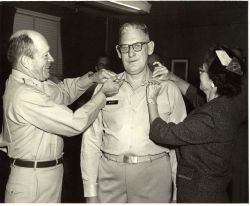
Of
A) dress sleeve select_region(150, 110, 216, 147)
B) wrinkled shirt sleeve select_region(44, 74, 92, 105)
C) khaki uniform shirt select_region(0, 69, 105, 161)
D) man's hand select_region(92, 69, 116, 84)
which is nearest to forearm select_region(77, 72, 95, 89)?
wrinkled shirt sleeve select_region(44, 74, 92, 105)

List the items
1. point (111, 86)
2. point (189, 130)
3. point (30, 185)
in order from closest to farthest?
point (189, 130)
point (30, 185)
point (111, 86)

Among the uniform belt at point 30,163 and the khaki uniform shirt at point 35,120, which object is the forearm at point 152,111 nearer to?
the khaki uniform shirt at point 35,120

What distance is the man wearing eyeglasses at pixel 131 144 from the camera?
226 cm

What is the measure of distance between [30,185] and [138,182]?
2.57ft

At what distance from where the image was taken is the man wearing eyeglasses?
88.9 inches

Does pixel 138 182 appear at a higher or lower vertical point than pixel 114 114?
lower

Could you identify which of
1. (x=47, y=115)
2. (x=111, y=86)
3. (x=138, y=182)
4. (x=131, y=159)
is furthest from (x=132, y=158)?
(x=47, y=115)

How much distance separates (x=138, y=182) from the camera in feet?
7.35

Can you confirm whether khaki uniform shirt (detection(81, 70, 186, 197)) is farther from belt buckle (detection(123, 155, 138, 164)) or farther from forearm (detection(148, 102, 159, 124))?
forearm (detection(148, 102, 159, 124))

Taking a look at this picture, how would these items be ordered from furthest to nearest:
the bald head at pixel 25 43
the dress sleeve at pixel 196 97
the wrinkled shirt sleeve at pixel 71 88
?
the dress sleeve at pixel 196 97 → the wrinkled shirt sleeve at pixel 71 88 → the bald head at pixel 25 43

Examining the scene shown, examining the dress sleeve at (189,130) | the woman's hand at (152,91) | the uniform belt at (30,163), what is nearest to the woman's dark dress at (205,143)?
the dress sleeve at (189,130)

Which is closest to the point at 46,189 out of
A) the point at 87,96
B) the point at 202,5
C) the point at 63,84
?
the point at 63,84

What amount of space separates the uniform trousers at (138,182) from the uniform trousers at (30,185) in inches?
17.1

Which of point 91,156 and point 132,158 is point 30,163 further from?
point 132,158
